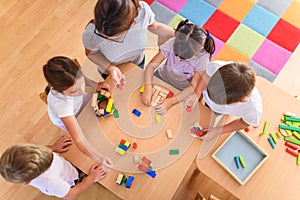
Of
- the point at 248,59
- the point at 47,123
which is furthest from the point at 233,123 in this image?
the point at 47,123

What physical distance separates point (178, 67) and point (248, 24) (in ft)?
3.00

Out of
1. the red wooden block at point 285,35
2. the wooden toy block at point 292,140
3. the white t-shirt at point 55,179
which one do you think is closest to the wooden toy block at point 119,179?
the white t-shirt at point 55,179

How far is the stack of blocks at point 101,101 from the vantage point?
4.48 feet

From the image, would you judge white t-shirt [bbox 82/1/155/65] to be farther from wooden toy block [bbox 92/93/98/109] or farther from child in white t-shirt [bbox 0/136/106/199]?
child in white t-shirt [bbox 0/136/106/199]

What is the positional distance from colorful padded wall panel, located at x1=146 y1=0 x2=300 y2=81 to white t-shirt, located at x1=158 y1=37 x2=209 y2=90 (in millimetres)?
643

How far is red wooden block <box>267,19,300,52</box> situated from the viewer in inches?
86.2

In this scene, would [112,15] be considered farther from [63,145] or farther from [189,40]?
[63,145]

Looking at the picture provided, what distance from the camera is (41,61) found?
2.10m

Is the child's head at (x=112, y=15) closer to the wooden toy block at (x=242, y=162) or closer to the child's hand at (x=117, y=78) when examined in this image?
the child's hand at (x=117, y=78)

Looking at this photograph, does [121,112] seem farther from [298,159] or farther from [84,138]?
[298,159]

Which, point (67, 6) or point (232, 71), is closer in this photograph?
point (232, 71)

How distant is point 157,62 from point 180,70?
115 mm

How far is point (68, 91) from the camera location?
4.27 feet

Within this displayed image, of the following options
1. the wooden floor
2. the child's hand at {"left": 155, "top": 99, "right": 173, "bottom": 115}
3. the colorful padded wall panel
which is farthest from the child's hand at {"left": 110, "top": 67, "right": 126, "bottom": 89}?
the colorful padded wall panel
